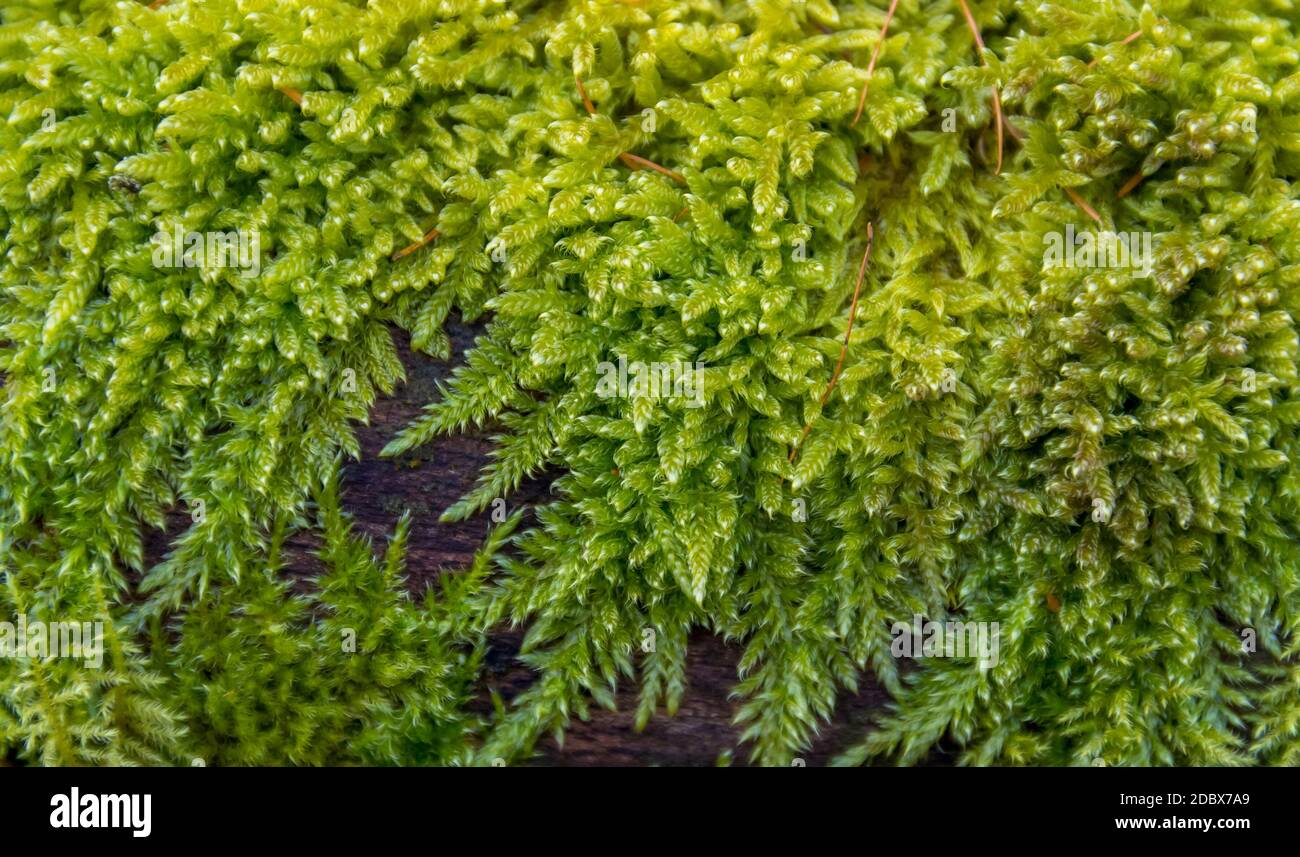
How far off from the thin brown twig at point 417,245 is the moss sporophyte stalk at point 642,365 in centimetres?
2

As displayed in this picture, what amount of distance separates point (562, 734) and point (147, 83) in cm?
213

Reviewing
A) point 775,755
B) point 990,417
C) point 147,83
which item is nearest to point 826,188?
point 990,417

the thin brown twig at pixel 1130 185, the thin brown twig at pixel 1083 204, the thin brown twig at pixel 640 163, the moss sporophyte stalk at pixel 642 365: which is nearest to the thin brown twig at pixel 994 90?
the moss sporophyte stalk at pixel 642 365

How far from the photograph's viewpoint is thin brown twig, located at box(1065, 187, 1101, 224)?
217cm

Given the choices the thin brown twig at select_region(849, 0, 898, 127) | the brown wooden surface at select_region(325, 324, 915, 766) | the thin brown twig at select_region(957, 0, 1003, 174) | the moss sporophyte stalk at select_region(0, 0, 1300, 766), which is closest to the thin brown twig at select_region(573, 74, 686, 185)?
the moss sporophyte stalk at select_region(0, 0, 1300, 766)

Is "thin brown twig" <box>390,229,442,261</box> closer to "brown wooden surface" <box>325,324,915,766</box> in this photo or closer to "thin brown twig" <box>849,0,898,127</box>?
"brown wooden surface" <box>325,324,915,766</box>

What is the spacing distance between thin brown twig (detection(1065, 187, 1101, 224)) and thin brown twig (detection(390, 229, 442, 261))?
5.84 ft

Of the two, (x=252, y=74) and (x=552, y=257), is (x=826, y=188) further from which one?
(x=252, y=74)

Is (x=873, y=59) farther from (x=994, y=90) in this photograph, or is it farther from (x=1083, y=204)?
(x=1083, y=204)

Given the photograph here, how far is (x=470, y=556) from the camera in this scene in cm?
224

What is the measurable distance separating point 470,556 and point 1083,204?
6.43 ft

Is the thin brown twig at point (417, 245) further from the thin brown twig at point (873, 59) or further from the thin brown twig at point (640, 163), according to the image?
the thin brown twig at point (873, 59)

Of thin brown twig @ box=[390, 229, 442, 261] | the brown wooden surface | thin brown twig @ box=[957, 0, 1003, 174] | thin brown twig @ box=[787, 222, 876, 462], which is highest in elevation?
thin brown twig @ box=[957, 0, 1003, 174]

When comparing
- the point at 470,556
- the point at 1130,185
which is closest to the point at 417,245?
the point at 470,556
